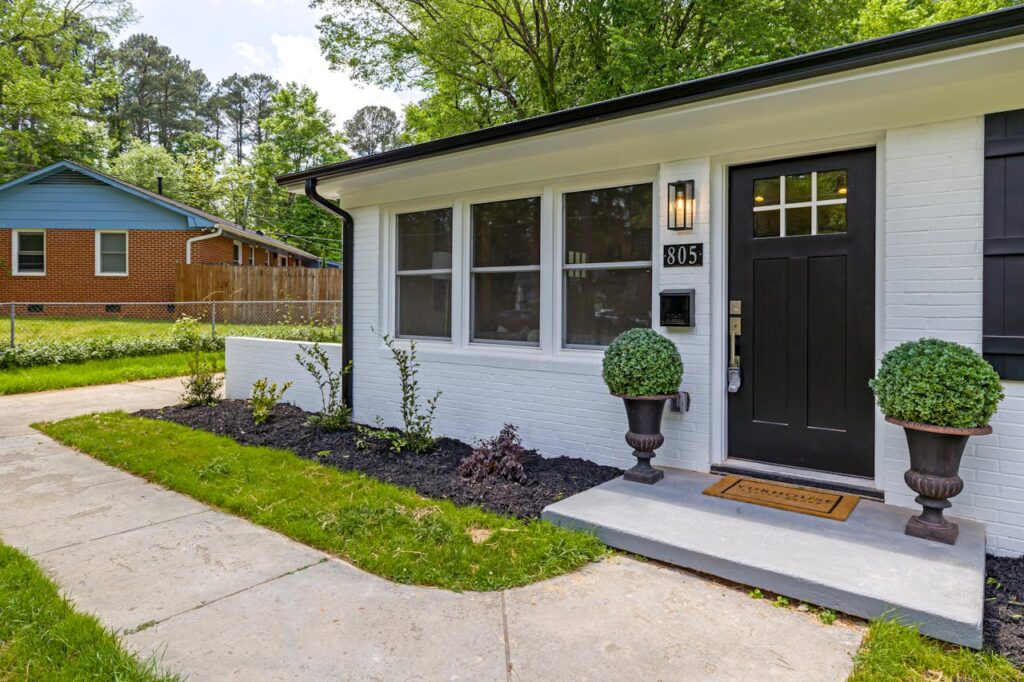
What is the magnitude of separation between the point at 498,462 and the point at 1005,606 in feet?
9.19

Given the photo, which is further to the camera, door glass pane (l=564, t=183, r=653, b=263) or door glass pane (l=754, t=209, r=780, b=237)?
door glass pane (l=564, t=183, r=653, b=263)

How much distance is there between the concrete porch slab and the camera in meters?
2.33

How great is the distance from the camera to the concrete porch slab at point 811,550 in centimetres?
233

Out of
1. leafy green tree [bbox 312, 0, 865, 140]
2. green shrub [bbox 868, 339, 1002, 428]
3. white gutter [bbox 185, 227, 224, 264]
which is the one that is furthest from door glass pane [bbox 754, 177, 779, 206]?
white gutter [bbox 185, 227, 224, 264]

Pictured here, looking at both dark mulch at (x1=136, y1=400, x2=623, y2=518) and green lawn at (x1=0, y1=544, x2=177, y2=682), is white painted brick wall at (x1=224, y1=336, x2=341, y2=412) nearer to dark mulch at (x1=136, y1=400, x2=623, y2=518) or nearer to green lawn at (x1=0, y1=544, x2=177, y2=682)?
dark mulch at (x1=136, y1=400, x2=623, y2=518)

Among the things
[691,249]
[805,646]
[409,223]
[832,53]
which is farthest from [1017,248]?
[409,223]

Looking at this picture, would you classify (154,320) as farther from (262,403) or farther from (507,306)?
(507,306)

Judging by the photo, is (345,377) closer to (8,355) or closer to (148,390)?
(148,390)

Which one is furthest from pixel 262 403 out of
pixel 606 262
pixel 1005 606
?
pixel 1005 606

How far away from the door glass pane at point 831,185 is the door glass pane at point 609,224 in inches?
44.0

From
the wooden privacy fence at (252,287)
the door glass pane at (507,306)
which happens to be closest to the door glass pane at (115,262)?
the wooden privacy fence at (252,287)

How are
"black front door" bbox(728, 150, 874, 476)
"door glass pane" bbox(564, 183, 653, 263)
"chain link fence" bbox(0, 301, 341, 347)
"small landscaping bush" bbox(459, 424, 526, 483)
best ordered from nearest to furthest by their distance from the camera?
"black front door" bbox(728, 150, 874, 476) → "small landscaping bush" bbox(459, 424, 526, 483) → "door glass pane" bbox(564, 183, 653, 263) → "chain link fence" bbox(0, 301, 341, 347)

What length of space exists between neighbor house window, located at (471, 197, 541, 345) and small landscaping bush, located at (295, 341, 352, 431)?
5.18 feet

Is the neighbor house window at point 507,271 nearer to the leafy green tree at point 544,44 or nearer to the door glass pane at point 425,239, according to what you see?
the door glass pane at point 425,239
